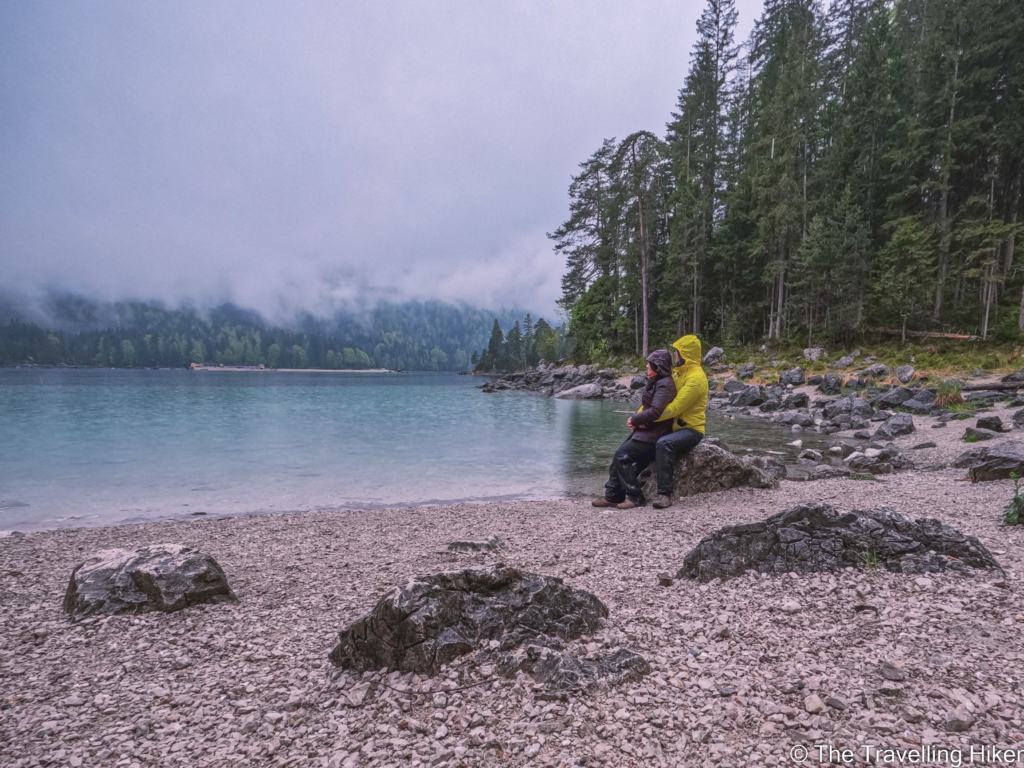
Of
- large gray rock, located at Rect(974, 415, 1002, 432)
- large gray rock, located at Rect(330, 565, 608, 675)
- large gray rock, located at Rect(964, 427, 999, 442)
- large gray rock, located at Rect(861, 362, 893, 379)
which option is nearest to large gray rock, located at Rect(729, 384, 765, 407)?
large gray rock, located at Rect(861, 362, 893, 379)

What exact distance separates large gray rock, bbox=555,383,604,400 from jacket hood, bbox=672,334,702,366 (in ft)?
94.7

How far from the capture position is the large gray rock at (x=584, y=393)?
37.0 meters

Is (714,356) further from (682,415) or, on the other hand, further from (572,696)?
(572,696)

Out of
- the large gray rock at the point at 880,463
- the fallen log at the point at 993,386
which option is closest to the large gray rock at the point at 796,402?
the fallen log at the point at 993,386

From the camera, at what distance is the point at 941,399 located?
1811 centimetres

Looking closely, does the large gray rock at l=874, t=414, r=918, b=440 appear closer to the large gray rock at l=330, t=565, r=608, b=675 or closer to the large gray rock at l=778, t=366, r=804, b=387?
the large gray rock at l=778, t=366, r=804, b=387

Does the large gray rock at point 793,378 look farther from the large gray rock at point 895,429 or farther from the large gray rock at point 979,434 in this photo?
the large gray rock at point 979,434

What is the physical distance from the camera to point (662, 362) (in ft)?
25.5

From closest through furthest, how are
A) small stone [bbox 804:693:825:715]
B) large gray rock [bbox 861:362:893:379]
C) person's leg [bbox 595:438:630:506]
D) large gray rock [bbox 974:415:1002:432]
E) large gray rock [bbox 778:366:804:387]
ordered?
small stone [bbox 804:693:825:715] < person's leg [bbox 595:438:630:506] < large gray rock [bbox 974:415:1002:432] < large gray rock [bbox 861:362:893:379] < large gray rock [bbox 778:366:804:387]

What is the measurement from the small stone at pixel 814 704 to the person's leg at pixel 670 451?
216 inches

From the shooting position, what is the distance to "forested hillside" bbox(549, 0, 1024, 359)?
27031mm

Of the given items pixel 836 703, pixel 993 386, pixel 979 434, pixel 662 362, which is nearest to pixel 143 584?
pixel 836 703

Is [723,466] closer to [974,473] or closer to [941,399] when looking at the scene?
[974,473]

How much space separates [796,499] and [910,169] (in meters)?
35.9
